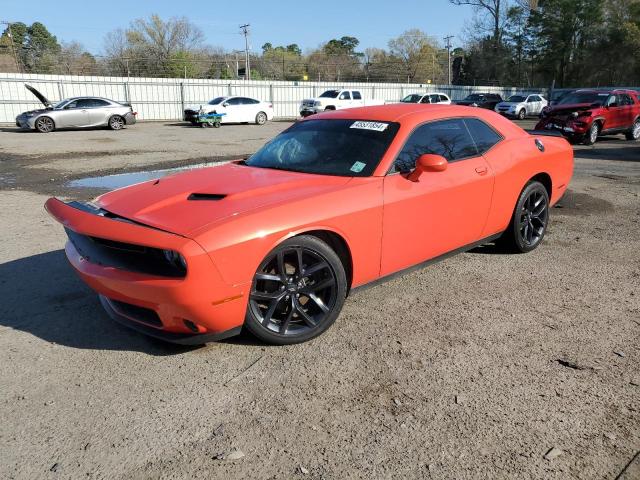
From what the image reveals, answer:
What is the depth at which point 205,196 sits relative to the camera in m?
3.21

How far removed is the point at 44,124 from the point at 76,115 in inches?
51.1

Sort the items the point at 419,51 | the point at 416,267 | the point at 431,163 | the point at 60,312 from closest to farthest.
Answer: the point at 431,163
the point at 60,312
the point at 416,267
the point at 419,51

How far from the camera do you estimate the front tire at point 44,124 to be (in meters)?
20.3

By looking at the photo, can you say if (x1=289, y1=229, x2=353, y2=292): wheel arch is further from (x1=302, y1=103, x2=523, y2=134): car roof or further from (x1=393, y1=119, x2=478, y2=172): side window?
(x1=302, y1=103, x2=523, y2=134): car roof

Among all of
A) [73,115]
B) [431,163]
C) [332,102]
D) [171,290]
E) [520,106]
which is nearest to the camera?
[171,290]

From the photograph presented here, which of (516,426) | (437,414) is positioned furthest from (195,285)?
(516,426)

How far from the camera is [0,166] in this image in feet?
36.9

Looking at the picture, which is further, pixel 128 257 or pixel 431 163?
pixel 431 163

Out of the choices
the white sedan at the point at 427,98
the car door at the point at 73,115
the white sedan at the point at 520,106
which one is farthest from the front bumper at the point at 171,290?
the white sedan at the point at 520,106

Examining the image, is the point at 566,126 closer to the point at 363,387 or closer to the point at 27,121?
the point at 363,387

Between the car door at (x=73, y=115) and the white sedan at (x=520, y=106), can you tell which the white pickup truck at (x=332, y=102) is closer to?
the white sedan at (x=520, y=106)

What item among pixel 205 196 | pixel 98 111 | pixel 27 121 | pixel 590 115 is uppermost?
pixel 590 115

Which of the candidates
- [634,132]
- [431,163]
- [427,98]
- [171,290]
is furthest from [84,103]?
[171,290]

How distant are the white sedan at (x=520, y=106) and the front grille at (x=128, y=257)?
104 feet
